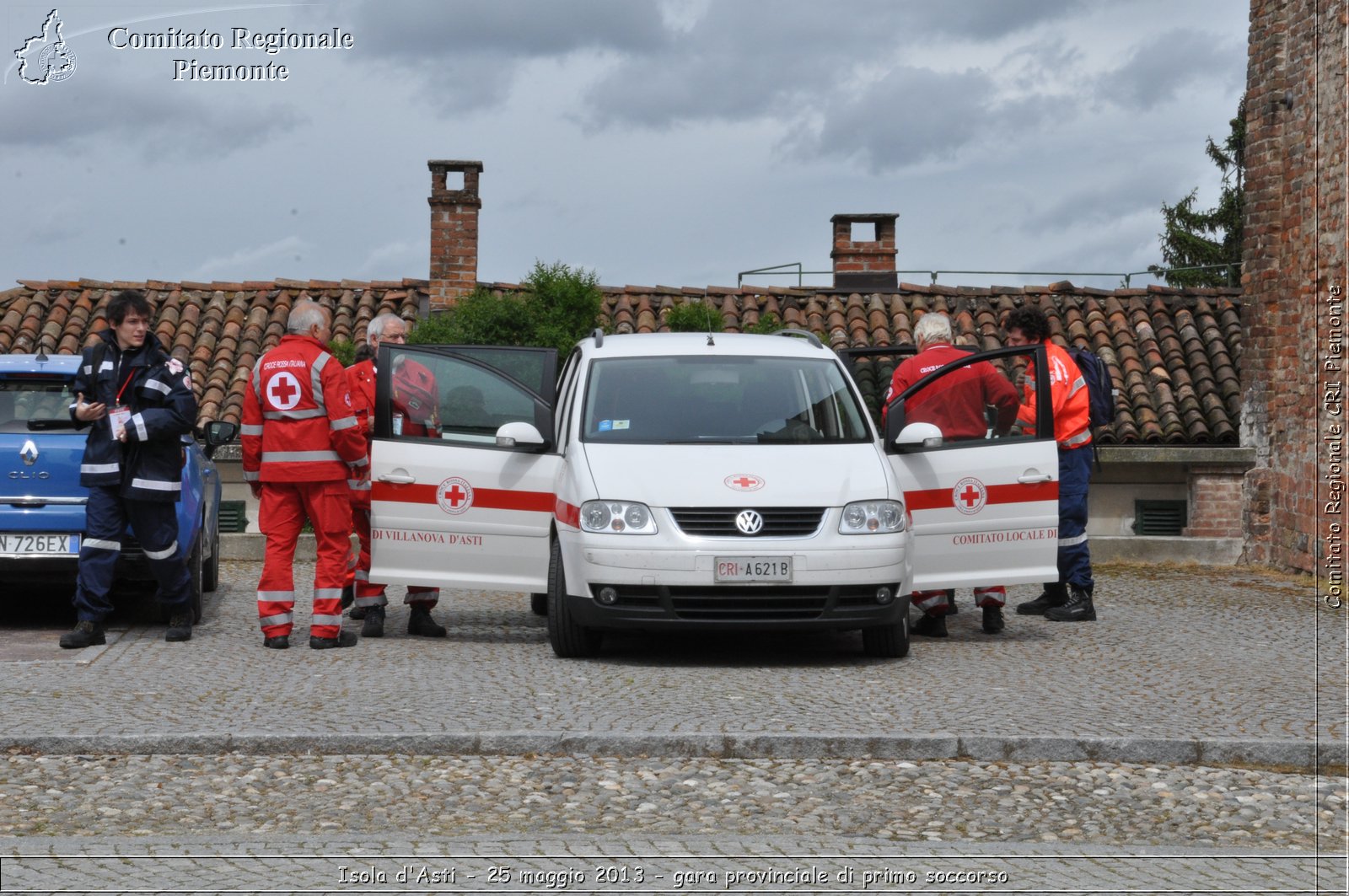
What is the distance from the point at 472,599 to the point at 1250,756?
23.4 feet

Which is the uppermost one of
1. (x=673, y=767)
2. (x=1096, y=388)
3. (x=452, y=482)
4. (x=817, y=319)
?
(x=817, y=319)

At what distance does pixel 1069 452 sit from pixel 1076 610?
1.09 meters

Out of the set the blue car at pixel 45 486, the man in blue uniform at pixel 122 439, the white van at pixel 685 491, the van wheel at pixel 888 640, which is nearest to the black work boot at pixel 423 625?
the white van at pixel 685 491

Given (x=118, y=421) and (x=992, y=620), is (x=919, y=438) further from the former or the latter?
(x=118, y=421)

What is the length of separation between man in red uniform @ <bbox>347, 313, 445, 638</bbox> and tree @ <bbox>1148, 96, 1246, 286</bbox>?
3393 cm

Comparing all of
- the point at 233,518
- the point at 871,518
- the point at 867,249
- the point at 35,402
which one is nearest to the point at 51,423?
the point at 35,402

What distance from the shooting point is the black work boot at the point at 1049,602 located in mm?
11164

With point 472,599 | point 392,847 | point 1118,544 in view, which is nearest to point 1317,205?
point 1118,544

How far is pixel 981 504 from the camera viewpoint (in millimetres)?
9586

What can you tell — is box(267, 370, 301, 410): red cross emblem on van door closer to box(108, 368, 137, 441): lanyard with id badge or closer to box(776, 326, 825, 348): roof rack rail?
box(108, 368, 137, 441): lanyard with id badge

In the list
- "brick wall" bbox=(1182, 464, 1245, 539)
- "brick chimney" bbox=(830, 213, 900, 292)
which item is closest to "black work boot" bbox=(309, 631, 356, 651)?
"brick wall" bbox=(1182, 464, 1245, 539)

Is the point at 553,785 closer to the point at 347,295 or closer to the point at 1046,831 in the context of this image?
the point at 1046,831

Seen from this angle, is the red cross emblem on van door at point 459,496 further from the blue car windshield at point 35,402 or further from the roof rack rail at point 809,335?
the blue car windshield at point 35,402

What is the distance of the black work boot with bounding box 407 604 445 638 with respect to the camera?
9.97 meters
